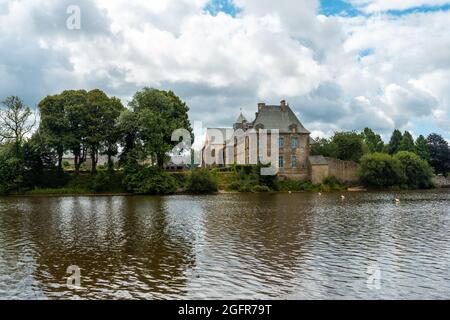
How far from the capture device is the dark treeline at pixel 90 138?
59.4 meters

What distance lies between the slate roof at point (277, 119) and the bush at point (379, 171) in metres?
10.8

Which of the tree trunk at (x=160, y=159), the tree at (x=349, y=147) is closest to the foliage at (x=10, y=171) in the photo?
the tree trunk at (x=160, y=159)

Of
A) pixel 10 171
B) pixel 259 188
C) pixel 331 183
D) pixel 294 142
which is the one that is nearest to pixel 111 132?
pixel 10 171

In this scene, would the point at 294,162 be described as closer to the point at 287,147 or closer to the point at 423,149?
the point at 287,147

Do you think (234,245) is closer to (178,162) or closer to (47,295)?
(47,295)

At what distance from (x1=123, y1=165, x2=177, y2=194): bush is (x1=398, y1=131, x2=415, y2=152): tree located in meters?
61.1

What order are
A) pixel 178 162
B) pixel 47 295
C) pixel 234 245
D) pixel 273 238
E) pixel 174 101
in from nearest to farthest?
pixel 47 295, pixel 234 245, pixel 273 238, pixel 174 101, pixel 178 162

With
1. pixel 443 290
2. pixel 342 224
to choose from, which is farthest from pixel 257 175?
pixel 443 290

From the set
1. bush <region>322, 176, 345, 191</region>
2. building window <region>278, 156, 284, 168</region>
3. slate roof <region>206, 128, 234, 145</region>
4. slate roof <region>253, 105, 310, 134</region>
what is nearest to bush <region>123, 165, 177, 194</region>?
building window <region>278, 156, 284, 168</region>

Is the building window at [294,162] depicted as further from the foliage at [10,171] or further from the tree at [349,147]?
Answer: the foliage at [10,171]

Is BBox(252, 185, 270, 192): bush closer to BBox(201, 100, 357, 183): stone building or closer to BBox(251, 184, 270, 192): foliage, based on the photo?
BBox(251, 184, 270, 192): foliage

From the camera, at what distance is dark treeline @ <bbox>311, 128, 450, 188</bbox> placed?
69938 millimetres
